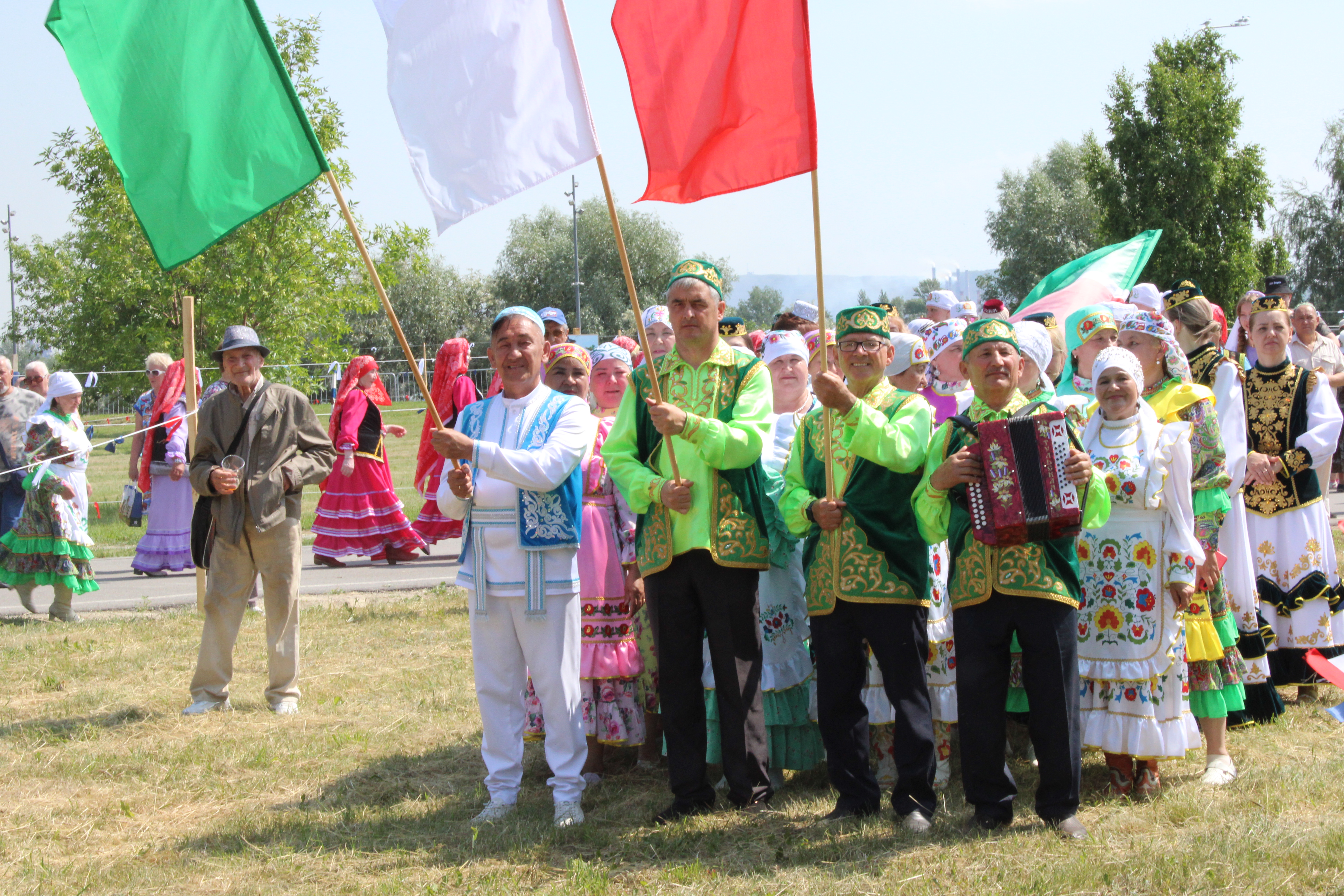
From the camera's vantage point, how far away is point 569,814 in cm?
500

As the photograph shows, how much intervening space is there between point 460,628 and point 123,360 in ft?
60.5

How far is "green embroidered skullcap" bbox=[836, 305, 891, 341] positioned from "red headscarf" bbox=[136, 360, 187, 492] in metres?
7.94

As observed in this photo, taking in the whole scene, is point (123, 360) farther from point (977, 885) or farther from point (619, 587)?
point (977, 885)

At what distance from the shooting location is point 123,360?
2427 cm

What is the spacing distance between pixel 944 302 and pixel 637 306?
601 cm

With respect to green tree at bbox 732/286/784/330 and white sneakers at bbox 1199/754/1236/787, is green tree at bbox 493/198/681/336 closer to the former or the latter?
white sneakers at bbox 1199/754/1236/787

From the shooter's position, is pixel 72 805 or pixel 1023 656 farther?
pixel 72 805

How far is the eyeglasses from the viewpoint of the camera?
16.1ft

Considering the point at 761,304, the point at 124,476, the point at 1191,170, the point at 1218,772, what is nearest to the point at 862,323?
the point at 1218,772

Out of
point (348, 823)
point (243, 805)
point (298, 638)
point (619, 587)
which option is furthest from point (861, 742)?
point (298, 638)

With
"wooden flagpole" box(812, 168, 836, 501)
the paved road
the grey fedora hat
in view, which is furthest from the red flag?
the paved road

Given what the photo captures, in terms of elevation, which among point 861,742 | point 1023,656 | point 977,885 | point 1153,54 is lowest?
point 977,885

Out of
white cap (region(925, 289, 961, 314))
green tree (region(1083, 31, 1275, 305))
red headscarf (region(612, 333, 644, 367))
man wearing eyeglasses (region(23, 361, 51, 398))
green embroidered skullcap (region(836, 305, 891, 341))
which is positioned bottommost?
green embroidered skullcap (region(836, 305, 891, 341))

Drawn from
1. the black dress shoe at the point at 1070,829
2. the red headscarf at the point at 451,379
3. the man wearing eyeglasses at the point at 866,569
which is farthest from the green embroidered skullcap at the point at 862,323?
the red headscarf at the point at 451,379
